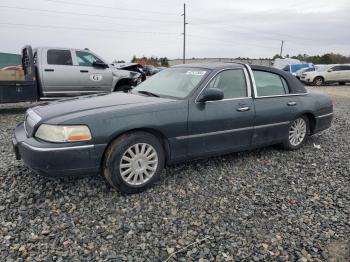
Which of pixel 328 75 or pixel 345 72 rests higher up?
pixel 345 72

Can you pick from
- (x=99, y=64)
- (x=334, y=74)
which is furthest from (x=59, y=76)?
(x=334, y=74)

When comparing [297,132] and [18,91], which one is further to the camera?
[18,91]

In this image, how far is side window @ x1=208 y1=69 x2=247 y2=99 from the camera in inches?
166

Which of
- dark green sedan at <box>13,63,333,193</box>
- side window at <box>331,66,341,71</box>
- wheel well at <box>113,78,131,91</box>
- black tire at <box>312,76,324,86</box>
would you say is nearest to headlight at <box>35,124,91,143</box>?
dark green sedan at <box>13,63,333,193</box>

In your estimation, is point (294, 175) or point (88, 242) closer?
point (88, 242)

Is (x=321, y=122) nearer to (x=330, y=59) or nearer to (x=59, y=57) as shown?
(x=59, y=57)

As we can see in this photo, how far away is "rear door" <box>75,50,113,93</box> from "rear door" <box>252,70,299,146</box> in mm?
5820

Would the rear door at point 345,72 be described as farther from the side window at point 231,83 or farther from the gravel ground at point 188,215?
the side window at point 231,83

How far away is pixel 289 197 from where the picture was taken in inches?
141

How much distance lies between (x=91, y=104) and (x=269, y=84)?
2.73 meters

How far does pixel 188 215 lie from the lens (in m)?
3.14

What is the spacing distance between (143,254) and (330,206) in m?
2.12

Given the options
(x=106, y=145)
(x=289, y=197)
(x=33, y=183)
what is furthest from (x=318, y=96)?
(x=33, y=183)

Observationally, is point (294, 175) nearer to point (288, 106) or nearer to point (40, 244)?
point (288, 106)
